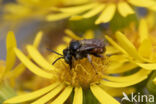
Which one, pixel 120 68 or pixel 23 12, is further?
pixel 23 12

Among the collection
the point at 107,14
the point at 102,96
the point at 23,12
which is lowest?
the point at 102,96

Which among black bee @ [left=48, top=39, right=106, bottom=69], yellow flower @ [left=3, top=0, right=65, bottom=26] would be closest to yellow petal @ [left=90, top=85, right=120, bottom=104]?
black bee @ [left=48, top=39, right=106, bottom=69]

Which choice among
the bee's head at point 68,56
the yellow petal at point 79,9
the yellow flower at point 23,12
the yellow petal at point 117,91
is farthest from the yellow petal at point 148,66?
the yellow flower at point 23,12

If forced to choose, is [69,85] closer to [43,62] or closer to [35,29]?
[43,62]

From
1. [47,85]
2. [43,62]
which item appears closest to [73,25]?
[43,62]

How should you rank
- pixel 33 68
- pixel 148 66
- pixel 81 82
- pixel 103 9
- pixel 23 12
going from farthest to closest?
pixel 23 12
pixel 103 9
pixel 33 68
pixel 81 82
pixel 148 66

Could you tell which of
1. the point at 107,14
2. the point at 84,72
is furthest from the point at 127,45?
the point at 107,14

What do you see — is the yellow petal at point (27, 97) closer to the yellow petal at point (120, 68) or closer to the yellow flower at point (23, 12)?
the yellow petal at point (120, 68)

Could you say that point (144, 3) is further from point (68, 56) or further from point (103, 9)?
point (68, 56)

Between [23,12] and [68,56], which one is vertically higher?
[23,12]
